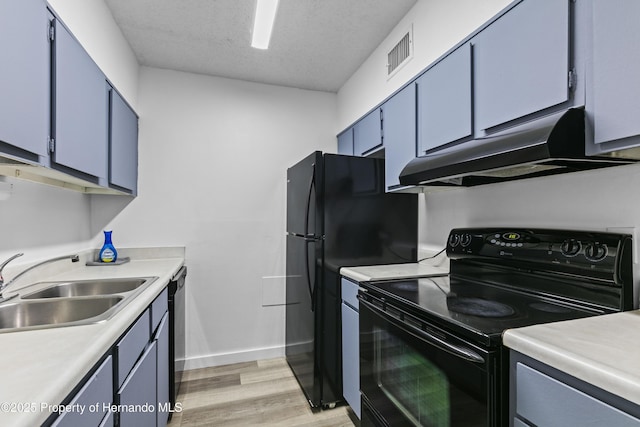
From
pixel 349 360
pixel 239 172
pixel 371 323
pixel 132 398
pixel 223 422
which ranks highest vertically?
pixel 239 172

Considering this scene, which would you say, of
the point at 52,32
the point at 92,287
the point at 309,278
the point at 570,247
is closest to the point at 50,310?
the point at 92,287

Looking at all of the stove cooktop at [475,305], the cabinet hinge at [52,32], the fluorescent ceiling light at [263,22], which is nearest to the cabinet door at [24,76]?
the cabinet hinge at [52,32]

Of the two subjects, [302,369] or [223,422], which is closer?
[223,422]

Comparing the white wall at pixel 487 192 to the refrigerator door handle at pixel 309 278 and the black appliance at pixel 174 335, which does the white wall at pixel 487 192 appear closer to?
the refrigerator door handle at pixel 309 278

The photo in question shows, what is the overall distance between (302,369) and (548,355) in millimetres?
1922

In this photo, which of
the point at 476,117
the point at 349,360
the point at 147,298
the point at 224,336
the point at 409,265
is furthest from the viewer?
the point at 224,336

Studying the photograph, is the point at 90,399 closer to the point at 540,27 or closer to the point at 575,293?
the point at 575,293

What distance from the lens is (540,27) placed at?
1.16 meters

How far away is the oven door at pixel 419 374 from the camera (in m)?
0.95

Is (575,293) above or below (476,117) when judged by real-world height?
below

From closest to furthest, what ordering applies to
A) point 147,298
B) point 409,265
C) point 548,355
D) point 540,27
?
1. point 548,355
2. point 540,27
3. point 147,298
4. point 409,265

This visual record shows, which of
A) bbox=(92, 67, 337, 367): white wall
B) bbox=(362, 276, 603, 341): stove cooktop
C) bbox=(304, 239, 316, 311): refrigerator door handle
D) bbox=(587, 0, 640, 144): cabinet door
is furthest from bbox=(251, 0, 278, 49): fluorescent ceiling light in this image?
bbox=(362, 276, 603, 341): stove cooktop

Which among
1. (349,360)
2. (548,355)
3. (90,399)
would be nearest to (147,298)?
(90,399)

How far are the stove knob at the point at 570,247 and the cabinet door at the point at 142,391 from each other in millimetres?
1723
